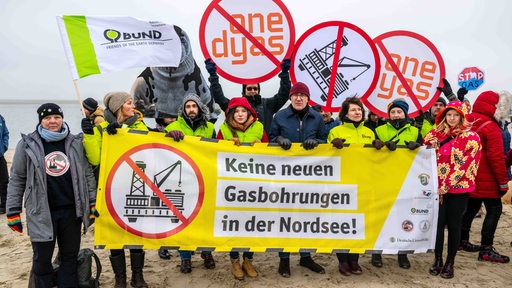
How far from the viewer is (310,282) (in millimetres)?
4367

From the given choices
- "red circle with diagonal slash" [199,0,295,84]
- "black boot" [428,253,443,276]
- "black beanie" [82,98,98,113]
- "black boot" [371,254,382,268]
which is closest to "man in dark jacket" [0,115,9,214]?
"black beanie" [82,98,98,113]

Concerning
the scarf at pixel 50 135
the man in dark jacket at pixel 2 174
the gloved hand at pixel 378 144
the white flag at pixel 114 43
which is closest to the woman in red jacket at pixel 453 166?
the gloved hand at pixel 378 144

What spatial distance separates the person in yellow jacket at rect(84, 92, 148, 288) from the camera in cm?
391

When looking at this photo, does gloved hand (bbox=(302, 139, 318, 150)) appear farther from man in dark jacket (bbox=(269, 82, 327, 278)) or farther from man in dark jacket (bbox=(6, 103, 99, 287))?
man in dark jacket (bbox=(6, 103, 99, 287))

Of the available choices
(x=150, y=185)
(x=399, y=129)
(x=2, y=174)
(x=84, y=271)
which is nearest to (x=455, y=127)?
(x=399, y=129)

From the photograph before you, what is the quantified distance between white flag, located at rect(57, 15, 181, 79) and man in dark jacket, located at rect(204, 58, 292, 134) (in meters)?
0.55

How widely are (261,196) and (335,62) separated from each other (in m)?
2.04

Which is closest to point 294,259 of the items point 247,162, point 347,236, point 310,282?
point 310,282

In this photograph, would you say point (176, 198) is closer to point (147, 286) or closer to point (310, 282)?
point (147, 286)

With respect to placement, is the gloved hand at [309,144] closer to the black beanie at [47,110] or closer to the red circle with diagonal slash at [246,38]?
the red circle with diagonal slash at [246,38]

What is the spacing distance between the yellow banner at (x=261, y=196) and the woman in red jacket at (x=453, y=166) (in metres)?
0.11

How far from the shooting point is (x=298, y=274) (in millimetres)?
4586

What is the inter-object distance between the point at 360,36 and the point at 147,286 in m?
3.97

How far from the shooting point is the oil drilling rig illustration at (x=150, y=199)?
159 inches
